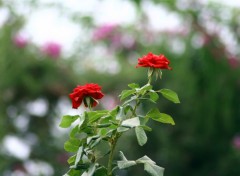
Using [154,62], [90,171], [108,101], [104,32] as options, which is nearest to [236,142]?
[108,101]

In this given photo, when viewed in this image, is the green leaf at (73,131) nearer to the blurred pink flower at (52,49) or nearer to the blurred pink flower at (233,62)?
the blurred pink flower at (233,62)

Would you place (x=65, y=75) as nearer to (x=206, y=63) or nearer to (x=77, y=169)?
(x=206, y=63)

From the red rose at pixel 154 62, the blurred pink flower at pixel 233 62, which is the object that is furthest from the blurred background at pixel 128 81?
the red rose at pixel 154 62

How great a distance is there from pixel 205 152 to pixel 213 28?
986 millimetres

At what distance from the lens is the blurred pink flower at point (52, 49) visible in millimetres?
5172

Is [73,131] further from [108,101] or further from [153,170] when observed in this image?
[108,101]

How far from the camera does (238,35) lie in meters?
4.74

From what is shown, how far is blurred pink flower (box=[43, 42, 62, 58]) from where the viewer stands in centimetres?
517

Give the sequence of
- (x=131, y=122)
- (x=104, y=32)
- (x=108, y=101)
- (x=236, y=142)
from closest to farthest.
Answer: (x=131, y=122) → (x=236, y=142) → (x=108, y=101) → (x=104, y=32)

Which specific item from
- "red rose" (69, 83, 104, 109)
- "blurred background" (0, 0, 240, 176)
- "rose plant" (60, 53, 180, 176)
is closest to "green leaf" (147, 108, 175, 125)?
"rose plant" (60, 53, 180, 176)

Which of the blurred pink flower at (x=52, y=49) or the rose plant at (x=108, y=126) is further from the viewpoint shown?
the blurred pink flower at (x=52, y=49)

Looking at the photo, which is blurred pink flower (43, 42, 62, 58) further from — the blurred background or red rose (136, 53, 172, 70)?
red rose (136, 53, 172, 70)

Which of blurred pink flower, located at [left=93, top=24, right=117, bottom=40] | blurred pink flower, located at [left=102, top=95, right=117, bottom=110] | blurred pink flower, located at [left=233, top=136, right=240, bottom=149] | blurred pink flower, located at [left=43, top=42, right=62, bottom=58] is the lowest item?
blurred pink flower, located at [left=233, top=136, right=240, bottom=149]

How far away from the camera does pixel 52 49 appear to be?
5.18m
